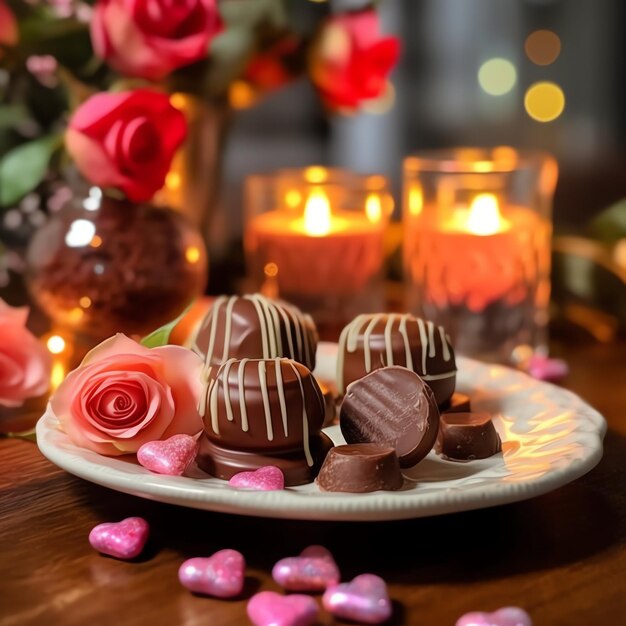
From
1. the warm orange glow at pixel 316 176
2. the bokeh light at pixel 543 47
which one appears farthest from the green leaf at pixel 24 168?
the bokeh light at pixel 543 47

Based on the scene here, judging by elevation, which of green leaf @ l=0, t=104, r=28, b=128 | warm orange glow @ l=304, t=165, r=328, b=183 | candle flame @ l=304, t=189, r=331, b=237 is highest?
green leaf @ l=0, t=104, r=28, b=128

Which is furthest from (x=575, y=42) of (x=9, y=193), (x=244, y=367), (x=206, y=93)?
(x=244, y=367)

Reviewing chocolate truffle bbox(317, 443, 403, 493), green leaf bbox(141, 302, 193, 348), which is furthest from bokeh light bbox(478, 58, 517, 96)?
chocolate truffle bbox(317, 443, 403, 493)

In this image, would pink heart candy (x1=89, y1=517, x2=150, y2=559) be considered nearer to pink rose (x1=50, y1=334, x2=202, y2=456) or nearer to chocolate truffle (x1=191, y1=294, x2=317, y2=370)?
pink rose (x1=50, y1=334, x2=202, y2=456)

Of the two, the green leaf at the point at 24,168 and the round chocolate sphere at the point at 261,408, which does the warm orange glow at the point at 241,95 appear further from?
the round chocolate sphere at the point at 261,408

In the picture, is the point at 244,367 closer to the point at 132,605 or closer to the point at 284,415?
the point at 284,415
